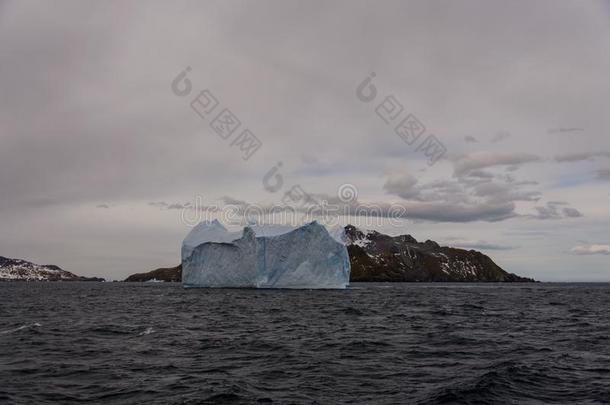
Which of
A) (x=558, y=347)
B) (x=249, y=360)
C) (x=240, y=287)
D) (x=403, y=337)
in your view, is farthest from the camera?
(x=240, y=287)

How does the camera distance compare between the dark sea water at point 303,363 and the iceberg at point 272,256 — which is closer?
the dark sea water at point 303,363

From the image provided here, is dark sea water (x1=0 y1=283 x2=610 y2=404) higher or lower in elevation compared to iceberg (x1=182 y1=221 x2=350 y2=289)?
lower

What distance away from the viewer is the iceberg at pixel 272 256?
62.8m

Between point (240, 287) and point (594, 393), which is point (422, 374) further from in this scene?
point (240, 287)

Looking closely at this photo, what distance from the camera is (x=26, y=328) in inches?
976

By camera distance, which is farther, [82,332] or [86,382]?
[82,332]

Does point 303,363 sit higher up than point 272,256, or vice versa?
point 272,256

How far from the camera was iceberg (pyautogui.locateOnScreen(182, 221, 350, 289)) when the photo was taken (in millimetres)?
62812

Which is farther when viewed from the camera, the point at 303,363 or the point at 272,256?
the point at 272,256

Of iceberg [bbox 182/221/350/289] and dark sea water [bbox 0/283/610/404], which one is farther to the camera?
iceberg [bbox 182/221/350/289]

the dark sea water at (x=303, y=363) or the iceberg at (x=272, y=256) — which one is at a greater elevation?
the iceberg at (x=272, y=256)

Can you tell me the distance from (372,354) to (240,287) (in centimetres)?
5806

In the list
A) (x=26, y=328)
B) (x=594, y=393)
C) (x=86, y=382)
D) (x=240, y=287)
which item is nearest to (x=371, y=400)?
(x=594, y=393)

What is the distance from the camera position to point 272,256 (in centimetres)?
6444
